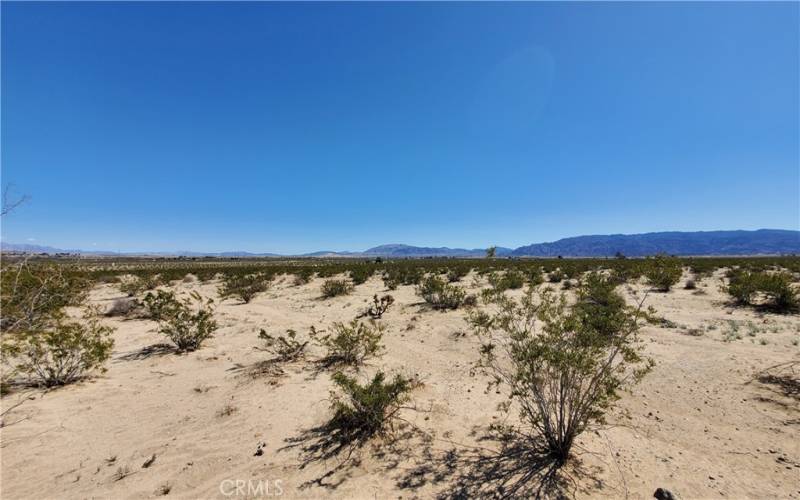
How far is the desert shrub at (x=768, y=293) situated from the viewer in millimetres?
11430

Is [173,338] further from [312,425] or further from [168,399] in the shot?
[312,425]

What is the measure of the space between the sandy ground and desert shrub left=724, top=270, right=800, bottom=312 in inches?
183

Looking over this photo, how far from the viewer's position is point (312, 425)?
5.11m

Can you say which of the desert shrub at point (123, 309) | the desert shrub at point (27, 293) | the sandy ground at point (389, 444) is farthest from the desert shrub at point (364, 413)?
the desert shrub at point (123, 309)

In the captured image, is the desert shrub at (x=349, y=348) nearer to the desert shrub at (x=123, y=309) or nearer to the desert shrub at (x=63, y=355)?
the desert shrub at (x=63, y=355)

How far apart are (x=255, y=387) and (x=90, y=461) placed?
2493 millimetres

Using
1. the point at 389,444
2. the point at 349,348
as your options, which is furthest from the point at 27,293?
the point at 389,444

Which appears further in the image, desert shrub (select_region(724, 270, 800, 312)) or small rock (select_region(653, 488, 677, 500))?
desert shrub (select_region(724, 270, 800, 312))

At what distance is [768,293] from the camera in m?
12.4

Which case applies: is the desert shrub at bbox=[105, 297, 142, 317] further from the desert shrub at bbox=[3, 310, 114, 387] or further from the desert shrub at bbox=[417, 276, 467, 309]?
the desert shrub at bbox=[417, 276, 467, 309]

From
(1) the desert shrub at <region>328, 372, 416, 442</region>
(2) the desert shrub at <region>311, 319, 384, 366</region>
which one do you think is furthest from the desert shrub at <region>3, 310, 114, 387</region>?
(1) the desert shrub at <region>328, 372, 416, 442</region>

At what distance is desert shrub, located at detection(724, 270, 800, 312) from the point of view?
11430 mm

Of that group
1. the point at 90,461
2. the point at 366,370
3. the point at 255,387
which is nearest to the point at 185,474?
the point at 90,461

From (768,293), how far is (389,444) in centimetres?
1640
